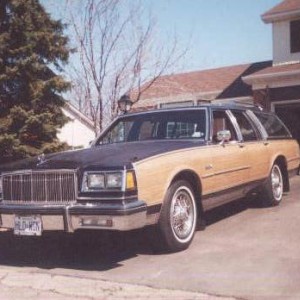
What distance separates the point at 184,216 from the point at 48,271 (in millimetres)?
1597

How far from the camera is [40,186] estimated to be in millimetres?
5043

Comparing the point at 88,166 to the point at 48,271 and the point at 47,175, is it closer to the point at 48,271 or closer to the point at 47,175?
the point at 47,175

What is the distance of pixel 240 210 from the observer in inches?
299

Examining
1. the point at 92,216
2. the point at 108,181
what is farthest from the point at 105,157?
the point at 92,216

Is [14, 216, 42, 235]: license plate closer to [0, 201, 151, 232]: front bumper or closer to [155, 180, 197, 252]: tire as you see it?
[0, 201, 151, 232]: front bumper

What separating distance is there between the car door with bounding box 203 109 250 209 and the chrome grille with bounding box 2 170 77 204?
176cm

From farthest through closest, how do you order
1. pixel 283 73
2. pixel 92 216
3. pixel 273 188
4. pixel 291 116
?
pixel 291 116 < pixel 283 73 < pixel 273 188 < pixel 92 216

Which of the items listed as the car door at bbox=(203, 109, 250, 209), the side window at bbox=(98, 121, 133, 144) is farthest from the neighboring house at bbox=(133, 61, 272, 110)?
the side window at bbox=(98, 121, 133, 144)

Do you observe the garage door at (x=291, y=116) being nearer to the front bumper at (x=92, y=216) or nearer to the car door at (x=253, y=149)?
the car door at (x=253, y=149)

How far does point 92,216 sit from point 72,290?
73cm

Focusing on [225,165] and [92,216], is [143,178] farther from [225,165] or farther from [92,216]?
[225,165]

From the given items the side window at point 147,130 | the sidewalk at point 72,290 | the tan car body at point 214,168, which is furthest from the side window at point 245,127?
the sidewalk at point 72,290

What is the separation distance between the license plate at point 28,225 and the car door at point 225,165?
2008 millimetres

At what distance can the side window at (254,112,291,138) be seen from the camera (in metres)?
7.96
